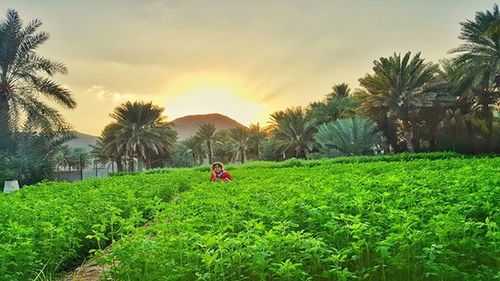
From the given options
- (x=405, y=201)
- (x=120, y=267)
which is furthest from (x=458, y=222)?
(x=120, y=267)

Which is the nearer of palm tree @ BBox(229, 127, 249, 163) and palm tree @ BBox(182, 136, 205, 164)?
palm tree @ BBox(229, 127, 249, 163)

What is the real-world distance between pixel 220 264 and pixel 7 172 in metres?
30.9

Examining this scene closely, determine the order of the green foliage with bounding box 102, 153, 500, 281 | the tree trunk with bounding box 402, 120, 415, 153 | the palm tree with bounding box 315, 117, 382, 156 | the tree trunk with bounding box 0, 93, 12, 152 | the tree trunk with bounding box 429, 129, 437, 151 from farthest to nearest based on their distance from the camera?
the tree trunk with bounding box 429, 129, 437, 151 < the tree trunk with bounding box 402, 120, 415, 153 < the palm tree with bounding box 315, 117, 382, 156 < the tree trunk with bounding box 0, 93, 12, 152 < the green foliage with bounding box 102, 153, 500, 281

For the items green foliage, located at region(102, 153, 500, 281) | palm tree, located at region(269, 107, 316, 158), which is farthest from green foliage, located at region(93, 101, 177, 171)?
green foliage, located at region(102, 153, 500, 281)

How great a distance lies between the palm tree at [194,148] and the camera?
73.8 metres

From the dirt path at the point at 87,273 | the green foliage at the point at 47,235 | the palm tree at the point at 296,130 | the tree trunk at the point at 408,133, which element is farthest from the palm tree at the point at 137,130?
the dirt path at the point at 87,273

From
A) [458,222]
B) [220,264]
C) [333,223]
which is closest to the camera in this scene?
[220,264]

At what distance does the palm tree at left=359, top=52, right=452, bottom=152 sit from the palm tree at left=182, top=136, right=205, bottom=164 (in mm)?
35821

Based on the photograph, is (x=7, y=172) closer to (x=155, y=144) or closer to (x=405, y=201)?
(x=155, y=144)

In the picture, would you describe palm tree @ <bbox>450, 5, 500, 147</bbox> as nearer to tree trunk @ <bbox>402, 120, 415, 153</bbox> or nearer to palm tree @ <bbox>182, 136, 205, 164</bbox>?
tree trunk @ <bbox>402, 120, 415, 153</bbox>

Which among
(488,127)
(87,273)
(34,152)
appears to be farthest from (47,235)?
(488,127)

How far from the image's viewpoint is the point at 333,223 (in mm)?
4629

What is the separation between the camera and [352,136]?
1649 inches

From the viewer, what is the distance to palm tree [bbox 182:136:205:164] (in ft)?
242
